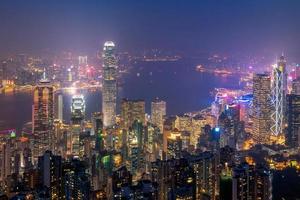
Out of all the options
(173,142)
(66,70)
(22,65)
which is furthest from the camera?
(66,70)

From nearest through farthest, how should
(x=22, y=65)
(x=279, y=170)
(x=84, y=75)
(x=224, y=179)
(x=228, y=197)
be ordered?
(x=228, y=197)
(x=224, y=179)
(x=279, y=170)
(x=22, y=65)
(x=84, y=75)

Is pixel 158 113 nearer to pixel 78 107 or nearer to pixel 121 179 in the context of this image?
pixel 78 107

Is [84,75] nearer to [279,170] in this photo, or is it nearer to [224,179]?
[279,170]

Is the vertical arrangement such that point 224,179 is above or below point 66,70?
below

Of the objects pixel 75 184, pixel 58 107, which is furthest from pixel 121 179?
pixel 58 107

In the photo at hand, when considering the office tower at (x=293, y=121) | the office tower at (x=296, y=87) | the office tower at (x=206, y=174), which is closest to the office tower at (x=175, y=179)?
the office tower at (x=206, y=174)

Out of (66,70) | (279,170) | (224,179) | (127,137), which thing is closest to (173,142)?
(127,137)

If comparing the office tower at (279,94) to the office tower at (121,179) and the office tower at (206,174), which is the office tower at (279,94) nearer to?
the office tower at (206,174)
